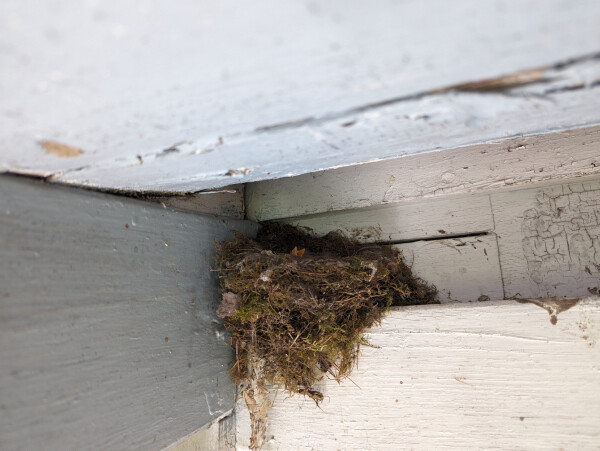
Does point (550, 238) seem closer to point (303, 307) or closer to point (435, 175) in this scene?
point (435, 175)

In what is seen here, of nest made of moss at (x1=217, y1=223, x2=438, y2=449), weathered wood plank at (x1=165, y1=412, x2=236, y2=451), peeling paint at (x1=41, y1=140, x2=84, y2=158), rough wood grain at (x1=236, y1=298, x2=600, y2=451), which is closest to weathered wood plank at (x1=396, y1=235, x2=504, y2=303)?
nest made of moss at (x1=217, y1=223, x2=438, y2=449)

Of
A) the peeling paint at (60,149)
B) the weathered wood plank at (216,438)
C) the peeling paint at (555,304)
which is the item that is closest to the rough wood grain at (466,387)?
the peeling paint at (555,304)

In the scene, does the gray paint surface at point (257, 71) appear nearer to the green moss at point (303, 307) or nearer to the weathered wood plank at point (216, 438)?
the green moss at point (303, 307)

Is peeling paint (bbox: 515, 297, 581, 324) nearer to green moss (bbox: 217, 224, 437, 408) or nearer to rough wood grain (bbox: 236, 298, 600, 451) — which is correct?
rough wood grain (bbox: 236, 298, 600, 451)

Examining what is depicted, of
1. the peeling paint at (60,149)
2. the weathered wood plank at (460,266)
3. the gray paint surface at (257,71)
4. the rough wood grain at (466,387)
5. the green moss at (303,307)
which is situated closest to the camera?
→ the gray paint surface at (257,71)

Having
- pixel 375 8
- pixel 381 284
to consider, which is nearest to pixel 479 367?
pixel 381 284

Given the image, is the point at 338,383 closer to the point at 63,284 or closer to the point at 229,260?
the point at 229,260
